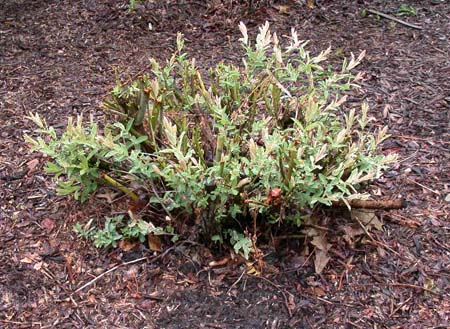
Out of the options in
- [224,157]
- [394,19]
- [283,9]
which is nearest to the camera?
[224,157]

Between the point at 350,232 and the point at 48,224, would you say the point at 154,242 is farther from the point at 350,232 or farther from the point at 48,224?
the point at 350,232

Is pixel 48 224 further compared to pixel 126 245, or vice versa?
pixel 48 224

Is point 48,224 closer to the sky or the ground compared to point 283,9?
closer to the ground

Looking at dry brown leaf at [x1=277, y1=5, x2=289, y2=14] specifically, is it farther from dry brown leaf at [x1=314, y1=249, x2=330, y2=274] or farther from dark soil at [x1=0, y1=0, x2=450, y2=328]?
dry brown leaf at [x1=314, y1=249, x2=330, y2=274]

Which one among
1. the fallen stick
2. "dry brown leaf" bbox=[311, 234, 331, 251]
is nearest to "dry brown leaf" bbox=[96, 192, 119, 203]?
"dry brown leaf" bbox=[311, 234, 331, 251]

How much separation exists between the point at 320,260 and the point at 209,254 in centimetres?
49

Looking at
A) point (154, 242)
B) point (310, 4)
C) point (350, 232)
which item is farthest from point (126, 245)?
point (310, 4)

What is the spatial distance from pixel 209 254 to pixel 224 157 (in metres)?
0.59

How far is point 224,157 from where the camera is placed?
7.23 feet

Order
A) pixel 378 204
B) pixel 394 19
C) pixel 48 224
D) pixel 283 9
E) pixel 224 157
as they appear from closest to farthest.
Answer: pixel 224 157, pixel 378 204, pixel 48 224, pixel 394 19, pixel 283 9

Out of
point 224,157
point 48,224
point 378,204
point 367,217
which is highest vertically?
point 224,157

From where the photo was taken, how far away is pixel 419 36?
168 inches

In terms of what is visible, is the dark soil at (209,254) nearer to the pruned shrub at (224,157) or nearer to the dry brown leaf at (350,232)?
the dry brown leaf at (350,232)

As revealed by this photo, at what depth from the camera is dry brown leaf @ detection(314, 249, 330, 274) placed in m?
2.53
